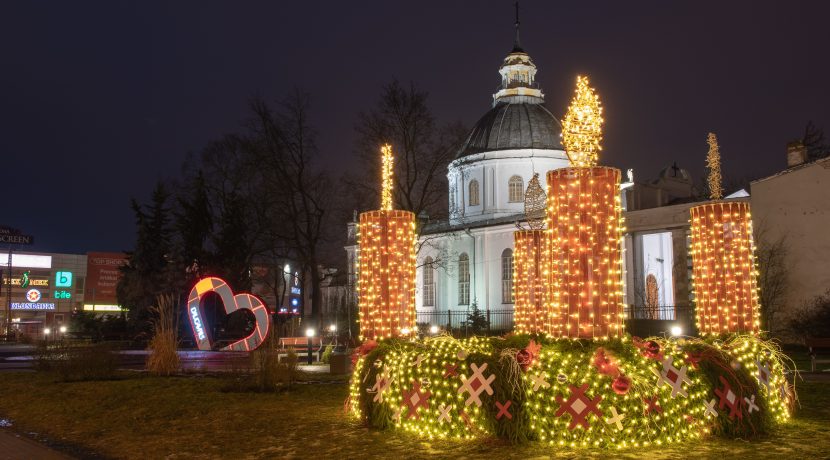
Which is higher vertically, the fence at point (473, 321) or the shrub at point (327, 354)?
the fence at point (473, 321)

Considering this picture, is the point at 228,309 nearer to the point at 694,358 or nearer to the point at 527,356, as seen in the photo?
the point at 527,356

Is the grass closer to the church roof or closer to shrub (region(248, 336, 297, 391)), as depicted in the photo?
shrub (region(248, 336, 297, 391))

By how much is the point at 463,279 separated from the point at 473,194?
591 cm

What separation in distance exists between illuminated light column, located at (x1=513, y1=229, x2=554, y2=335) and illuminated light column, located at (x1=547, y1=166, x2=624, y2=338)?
19.6ft

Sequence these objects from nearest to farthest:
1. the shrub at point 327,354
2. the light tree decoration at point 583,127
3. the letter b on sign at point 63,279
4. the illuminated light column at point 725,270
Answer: the light tree decoration at point 583,127, the illuminated light column at point 725,270, the shrub at point 327,354, the letter b on sign at point 63,279

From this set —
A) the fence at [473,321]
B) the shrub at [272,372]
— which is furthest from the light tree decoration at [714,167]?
the fence at [473,321]

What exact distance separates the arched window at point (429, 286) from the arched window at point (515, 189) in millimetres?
7443

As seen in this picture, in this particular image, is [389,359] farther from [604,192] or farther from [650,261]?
[650,261]

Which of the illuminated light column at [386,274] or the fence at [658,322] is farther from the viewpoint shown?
the fence at [658,322]

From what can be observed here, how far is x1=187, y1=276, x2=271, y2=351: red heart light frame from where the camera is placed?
25.9 metres

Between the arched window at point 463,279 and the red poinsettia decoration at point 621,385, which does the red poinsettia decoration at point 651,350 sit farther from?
the arched window at point 463,279

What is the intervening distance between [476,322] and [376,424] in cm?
3304

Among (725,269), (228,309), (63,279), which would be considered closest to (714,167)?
(725,269)

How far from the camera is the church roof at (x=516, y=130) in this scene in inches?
1937
